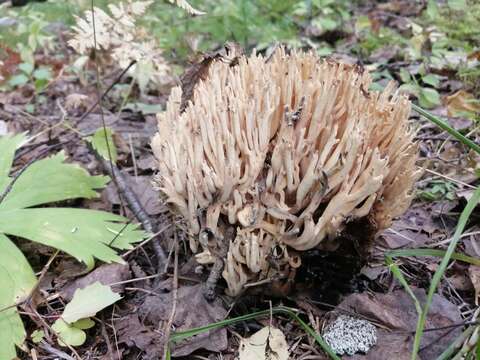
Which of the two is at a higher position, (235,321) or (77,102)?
(235,321)

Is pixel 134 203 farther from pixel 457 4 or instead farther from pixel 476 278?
pixel 457 4

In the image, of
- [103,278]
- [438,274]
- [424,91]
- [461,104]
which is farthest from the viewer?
[424,91]

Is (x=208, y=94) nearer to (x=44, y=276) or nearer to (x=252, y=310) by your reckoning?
(x=252, y=310)

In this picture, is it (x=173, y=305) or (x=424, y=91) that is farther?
(x=424, y=91)

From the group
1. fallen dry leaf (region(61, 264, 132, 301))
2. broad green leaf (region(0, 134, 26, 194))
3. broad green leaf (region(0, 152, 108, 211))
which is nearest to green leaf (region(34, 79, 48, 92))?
broad green leaf (region(0, 134, 26, 194))

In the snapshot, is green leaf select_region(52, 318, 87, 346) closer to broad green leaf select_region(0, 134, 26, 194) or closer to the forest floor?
the forest floor

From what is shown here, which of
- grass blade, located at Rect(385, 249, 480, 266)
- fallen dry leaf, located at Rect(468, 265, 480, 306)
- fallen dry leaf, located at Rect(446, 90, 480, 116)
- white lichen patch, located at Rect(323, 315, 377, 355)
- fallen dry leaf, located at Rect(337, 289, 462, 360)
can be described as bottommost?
white lichen patch, located at Rect(323, 315, 377, 355)

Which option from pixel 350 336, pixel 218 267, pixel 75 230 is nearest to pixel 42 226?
pixel 75 230
